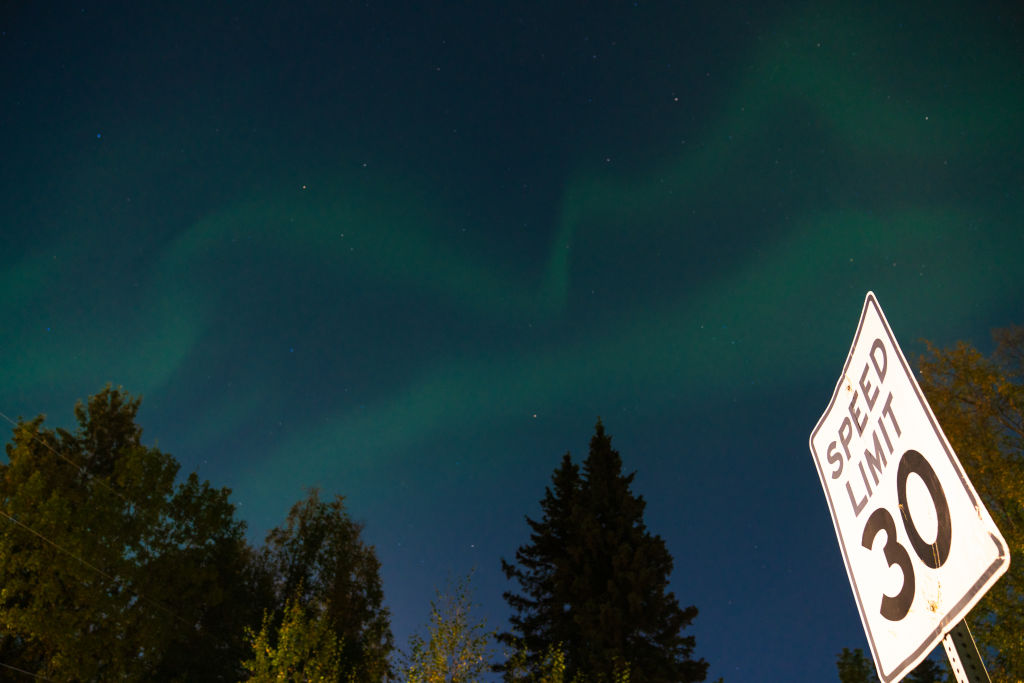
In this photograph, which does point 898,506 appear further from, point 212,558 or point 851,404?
point 212,558

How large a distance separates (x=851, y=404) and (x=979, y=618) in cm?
1208

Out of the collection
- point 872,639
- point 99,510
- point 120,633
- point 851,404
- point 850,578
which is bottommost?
point 872,639

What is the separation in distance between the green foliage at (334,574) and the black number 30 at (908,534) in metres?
30.8

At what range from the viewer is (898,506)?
64.4 inches

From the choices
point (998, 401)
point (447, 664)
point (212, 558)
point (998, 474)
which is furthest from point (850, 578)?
point (212, 558)

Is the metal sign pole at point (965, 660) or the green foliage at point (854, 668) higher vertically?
the green foliage at point (854, 668)

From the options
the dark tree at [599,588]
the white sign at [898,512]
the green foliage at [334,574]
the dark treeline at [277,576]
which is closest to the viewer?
the white sign at [898,512]

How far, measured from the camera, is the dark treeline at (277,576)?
51.6 feet

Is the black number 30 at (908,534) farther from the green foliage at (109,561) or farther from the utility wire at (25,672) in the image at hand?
the utility wire at (25,672)

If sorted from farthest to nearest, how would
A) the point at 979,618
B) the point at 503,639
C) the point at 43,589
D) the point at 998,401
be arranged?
the point at 503,639, the point at 43,589, the point at 998,401, the point at 979,618

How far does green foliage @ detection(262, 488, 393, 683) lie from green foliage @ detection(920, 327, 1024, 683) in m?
25.4

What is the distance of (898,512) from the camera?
1.64 meters

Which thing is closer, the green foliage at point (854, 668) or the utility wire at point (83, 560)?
the utility wire at point (83, 560)

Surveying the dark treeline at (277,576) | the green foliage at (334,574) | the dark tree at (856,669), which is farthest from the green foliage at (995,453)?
the dark tree at (856,669)
